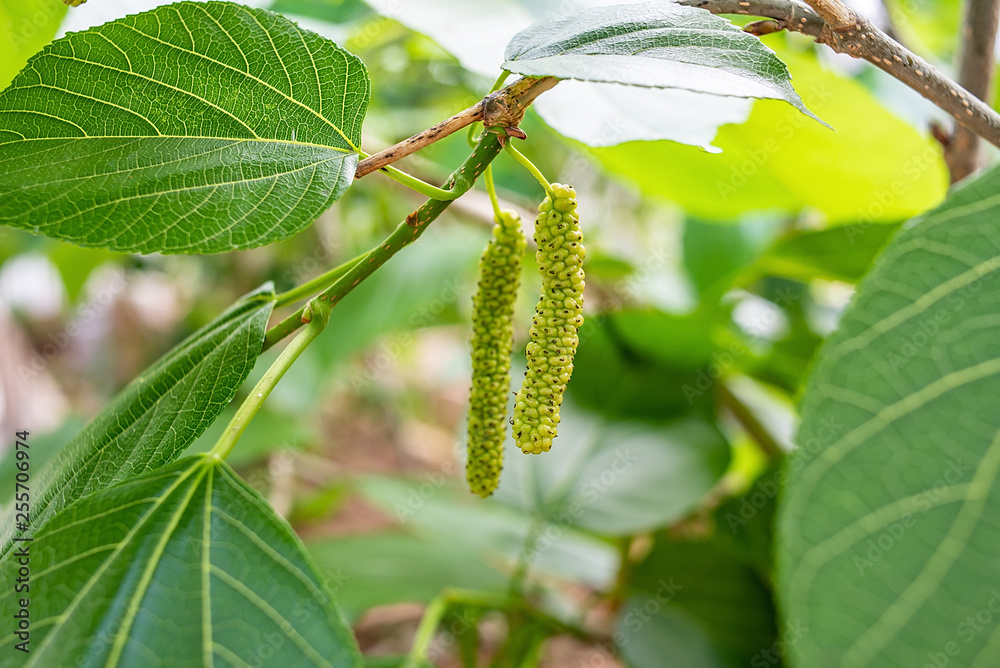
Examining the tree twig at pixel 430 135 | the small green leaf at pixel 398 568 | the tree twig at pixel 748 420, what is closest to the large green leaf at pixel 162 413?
the tree twig at pixel 430 135

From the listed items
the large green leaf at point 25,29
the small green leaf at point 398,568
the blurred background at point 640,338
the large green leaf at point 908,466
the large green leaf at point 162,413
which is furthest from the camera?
the small green leaf at point 398,568

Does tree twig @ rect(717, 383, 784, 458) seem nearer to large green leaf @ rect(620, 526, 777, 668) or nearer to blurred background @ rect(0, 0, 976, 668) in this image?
blurred background @ rect(0, 0, 976, 668)

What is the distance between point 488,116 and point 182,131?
0.15m

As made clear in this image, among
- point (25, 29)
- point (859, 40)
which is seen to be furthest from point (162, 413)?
point (859, 40)

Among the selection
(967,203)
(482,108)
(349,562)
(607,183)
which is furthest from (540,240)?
(607,183)

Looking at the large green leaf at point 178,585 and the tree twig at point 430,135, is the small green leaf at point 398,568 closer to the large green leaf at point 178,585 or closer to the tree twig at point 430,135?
the large green leaf at point 178,585

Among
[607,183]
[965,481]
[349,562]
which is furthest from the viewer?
[607,183]

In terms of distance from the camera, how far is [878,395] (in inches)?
10.1

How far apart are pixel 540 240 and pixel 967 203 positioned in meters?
0.18

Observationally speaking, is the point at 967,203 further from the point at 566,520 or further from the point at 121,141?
the point at 566,520

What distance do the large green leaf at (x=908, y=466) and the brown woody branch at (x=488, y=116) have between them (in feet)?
0.54

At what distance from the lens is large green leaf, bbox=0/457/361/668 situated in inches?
11.8

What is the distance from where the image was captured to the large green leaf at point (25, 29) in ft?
1.50

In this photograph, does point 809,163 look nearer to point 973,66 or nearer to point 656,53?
point 973,66
